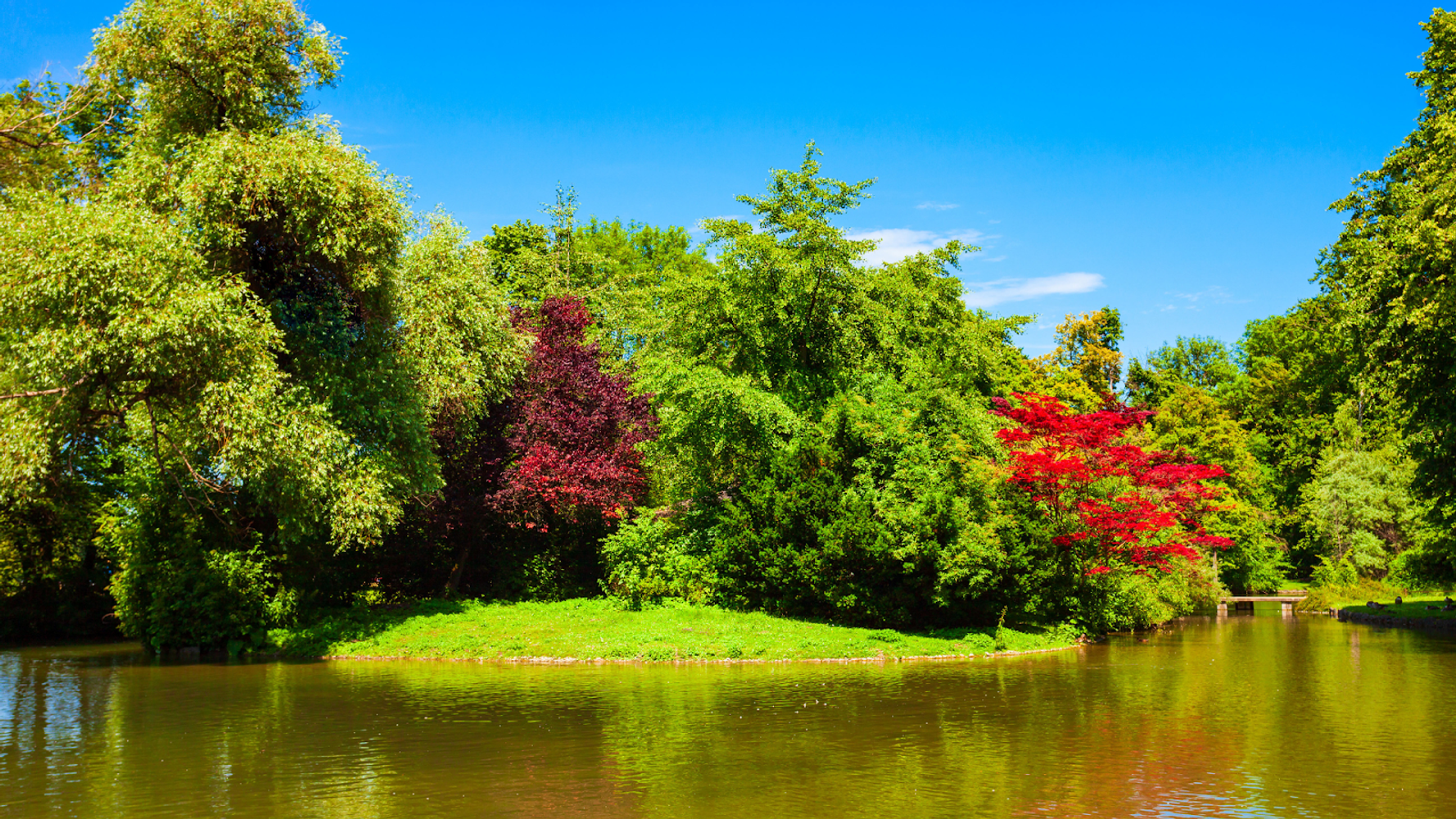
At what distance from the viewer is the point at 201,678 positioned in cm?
2278

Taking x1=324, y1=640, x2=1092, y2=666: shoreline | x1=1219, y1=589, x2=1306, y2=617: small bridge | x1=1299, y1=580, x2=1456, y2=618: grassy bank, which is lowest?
x1=1219, y1=589, x2=1306, y2=617: small bridge

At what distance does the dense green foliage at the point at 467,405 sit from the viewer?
76.3ft

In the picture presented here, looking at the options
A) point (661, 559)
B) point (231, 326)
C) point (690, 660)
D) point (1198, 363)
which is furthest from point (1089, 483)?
point (1198, 363)

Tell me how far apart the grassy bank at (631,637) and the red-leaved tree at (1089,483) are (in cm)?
283

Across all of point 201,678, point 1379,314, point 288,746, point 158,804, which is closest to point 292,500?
point 201,678

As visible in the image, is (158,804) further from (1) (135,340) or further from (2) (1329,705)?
(2) (1329,705)

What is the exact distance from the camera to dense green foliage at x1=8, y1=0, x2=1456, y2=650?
23250mm

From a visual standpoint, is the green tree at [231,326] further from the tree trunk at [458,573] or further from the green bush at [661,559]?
the green bush at [661,559]

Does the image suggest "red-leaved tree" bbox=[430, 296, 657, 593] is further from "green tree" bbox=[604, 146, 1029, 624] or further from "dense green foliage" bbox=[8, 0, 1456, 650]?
"green tree" bbox=[604, 146, 1029, 624]

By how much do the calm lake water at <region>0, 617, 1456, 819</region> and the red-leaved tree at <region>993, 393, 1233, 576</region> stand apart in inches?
207

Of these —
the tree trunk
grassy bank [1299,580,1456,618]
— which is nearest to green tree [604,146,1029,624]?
the tree trunk

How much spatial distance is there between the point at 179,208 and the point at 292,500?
795 cm

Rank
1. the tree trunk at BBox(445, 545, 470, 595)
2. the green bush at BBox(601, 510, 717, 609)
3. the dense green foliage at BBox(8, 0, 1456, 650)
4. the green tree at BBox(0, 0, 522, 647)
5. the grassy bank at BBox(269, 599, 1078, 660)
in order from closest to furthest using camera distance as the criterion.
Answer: the green tree at BBox(0, 0, 522, 647) < the dense green foliage at BBox(8, 0, 1456, 650) < the grassy bank at BBox(269, 599, 1078, 660) < the green bush at BBox(601, 510, 717, 609) < the tree trunk at BBox(445, 545, 470, 595)

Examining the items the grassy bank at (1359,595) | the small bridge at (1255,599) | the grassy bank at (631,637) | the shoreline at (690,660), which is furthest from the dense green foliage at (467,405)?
the small bridge at (1255,599)
